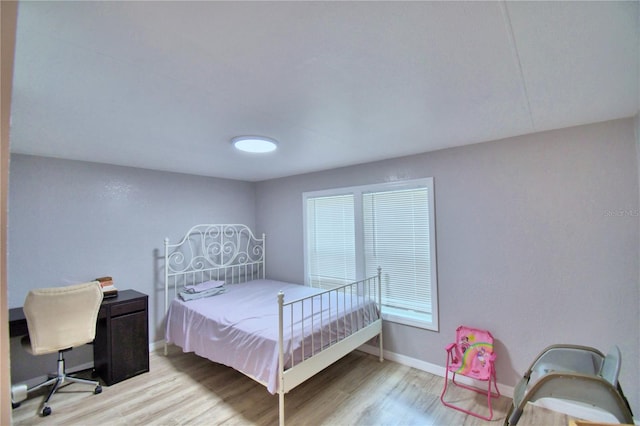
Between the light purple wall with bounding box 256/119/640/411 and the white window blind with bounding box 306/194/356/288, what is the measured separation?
0.85 m

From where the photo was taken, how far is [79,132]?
217 centimetres

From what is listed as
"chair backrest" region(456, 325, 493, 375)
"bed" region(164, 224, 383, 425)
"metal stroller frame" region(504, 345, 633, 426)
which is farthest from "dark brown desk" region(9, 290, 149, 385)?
"metal stroller frame" region(504, 345, 633, 426)

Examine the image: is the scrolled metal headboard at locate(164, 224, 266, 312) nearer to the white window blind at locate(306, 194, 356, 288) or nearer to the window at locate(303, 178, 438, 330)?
the white window blind at locate(306, 194, 356, 288)

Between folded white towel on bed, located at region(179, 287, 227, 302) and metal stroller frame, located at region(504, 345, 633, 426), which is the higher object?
folded white towel on bed, located at region(179, 287, 227, 302)

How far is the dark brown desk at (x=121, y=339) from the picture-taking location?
2742 millimetres

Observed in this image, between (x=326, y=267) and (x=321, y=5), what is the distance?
128 inches

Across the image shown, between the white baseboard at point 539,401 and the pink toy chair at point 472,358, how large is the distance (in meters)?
0.07

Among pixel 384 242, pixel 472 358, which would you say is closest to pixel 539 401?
pixel 472 358

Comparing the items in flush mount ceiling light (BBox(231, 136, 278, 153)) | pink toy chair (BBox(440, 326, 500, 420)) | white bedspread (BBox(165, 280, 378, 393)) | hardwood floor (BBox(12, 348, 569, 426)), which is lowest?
hardwood floor (BBox(12, 348, 569, 426))

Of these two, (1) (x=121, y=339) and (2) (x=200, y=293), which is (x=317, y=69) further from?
(1) (x=121, y=339)

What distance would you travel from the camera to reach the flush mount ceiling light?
2328 millimetres

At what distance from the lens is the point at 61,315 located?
93.5 inches

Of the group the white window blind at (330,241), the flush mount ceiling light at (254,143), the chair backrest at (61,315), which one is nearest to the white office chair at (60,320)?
the chair backrest at (61,315)

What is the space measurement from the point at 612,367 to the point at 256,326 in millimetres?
2351
